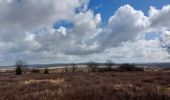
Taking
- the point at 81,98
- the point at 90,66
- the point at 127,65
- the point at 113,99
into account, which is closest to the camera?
the point at 113,99

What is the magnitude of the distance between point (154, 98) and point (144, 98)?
448mm

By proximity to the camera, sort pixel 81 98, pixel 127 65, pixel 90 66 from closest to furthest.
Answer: pixel 81 98 → pixel 127 65 → pixel 90 66

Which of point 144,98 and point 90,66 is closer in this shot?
point 144,98

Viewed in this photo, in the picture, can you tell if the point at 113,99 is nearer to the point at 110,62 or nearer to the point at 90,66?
the point at 90,66

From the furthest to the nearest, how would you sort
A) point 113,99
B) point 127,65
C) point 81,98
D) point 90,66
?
point 90,66, point 127,65, point 81,98, point 113,99

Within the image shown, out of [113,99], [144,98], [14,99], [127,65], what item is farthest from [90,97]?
[127,65]

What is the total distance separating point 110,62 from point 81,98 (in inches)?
4526

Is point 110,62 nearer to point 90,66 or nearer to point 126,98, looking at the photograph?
point 90,66

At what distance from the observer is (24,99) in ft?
41.8

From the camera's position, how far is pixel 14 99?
43.0 ft

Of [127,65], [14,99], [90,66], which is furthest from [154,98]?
[90,66]

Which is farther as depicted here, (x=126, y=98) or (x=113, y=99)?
(x=126, y=98)

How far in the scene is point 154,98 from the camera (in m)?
12.0

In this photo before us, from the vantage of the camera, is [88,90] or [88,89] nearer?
[88,90]
